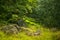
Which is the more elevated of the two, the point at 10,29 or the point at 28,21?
the point at 10,29

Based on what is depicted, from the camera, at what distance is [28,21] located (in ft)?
39.0

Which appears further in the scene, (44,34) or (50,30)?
(50,30)

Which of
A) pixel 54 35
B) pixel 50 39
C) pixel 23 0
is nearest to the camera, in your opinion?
pixel 50 39

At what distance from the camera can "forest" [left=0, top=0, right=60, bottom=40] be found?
374 inches

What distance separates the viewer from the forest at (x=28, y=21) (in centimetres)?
949

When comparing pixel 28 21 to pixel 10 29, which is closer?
pixel 10 29

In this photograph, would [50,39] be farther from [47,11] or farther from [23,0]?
[23,0]

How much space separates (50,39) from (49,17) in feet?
7.25

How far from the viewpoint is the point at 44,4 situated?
37.2ft

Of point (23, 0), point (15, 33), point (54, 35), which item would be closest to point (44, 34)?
point (54, 35)

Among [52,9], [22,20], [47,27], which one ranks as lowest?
[47,27]

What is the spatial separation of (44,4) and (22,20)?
2.02 meters

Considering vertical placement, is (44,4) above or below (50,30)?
above

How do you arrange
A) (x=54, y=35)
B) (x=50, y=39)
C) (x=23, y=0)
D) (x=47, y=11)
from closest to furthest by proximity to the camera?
(x=50, y=39) < (x=54, y=35) < (x=47, y=11) < (x=23, y=0)
